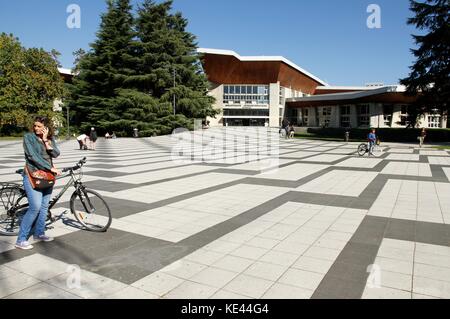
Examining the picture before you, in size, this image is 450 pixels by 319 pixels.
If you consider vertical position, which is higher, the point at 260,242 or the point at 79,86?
the point at 79,86

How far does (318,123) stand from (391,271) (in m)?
72.3

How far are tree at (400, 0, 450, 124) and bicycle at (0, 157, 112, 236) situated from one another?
39.2m

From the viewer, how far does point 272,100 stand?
74.6m

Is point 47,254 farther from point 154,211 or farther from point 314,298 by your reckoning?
point 314,298

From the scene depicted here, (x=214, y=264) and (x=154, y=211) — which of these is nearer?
(x=214, y=264)

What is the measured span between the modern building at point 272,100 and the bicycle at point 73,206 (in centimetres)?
5979

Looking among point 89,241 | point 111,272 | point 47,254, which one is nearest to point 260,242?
point 111,272

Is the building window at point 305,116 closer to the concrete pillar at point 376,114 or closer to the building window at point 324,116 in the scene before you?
the building window at point 324,116

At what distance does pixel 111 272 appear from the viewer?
169 inches

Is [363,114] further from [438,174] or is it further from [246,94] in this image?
[438,174]

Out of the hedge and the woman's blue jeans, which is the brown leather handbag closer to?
the woman's blue jeans

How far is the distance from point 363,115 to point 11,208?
64636mm

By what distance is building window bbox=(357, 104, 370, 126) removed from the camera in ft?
200
